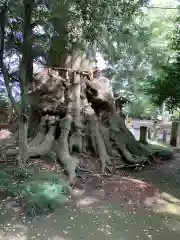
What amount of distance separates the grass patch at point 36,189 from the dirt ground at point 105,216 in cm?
15

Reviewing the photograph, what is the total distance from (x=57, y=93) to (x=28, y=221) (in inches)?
189

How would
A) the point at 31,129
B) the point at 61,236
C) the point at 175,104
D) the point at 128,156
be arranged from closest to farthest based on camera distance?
the point at 61,236, the point at 175,104, the point at 128,156, the point at 31,129

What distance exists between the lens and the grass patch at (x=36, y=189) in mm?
4642

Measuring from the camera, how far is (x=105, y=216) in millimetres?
4699

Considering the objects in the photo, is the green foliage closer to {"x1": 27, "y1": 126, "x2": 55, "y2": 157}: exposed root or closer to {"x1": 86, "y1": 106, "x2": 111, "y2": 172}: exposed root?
{"x1": 86, "y1": 106, "x2": 111, "y2": 172}: exposed root

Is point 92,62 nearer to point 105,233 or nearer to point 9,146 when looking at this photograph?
point 9,146

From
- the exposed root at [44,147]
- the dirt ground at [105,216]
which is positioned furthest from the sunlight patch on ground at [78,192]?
the exposed root at [44,147]

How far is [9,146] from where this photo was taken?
309 inches

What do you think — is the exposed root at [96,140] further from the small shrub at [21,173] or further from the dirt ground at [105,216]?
the small shrub at [21,173]

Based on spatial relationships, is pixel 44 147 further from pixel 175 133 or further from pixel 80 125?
pixel 175 133

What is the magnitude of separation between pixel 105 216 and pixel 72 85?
4988 mm

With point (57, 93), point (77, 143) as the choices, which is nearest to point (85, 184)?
point (77, 143)

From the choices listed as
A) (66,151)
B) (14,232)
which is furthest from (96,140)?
(14,232)

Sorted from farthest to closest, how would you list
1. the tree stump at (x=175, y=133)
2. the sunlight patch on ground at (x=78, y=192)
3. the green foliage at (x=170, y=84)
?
the tree stump at (x=175, y=133) < the green foliage at (x=170, y=84) < the sunlight patch on ground at (x=78, y=192)
